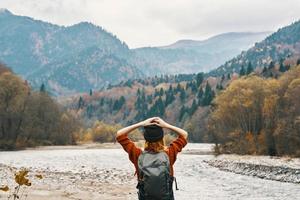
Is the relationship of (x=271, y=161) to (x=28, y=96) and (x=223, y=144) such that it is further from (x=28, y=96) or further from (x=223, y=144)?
(x=28, y=96)

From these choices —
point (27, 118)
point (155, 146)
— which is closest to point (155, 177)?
point (155, 146)

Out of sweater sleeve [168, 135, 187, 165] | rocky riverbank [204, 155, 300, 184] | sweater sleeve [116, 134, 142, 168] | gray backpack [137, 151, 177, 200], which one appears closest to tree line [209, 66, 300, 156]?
rocky riverbank [204, 155, 300, 184]

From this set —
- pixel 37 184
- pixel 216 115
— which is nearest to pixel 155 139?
pixel 37 184

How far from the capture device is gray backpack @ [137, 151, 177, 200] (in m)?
6.82

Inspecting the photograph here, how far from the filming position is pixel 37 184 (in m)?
30.7

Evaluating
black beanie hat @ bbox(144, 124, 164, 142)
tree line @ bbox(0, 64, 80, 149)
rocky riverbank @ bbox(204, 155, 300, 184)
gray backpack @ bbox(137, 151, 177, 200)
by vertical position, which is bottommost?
rocky riverbank @ bbox(204, 155, 300, 184)

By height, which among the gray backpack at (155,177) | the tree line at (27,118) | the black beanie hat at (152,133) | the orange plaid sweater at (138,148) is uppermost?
the tree line at (27,118)

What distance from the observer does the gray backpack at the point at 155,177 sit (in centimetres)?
682

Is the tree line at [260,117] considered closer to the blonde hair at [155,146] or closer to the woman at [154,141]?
the woman at [154,141]

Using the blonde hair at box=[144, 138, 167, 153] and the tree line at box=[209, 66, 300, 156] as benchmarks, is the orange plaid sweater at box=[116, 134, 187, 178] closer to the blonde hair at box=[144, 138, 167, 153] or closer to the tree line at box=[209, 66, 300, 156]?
the blonde hair at box=[144, 138, 167, 153]

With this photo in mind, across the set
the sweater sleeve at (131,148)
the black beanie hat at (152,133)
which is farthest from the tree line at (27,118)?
the black beanie hat at (152,133)

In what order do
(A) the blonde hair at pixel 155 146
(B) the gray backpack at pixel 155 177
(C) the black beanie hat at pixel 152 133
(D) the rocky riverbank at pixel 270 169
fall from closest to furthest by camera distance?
(B) the gray backpack at pixel 155 177 → (C) the black beanie hat at pixel 152 133 → (A) the blonde hair at pixel 155 146 → (D) the rocky riverbank at pixel 270 169

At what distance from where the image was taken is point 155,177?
681cm

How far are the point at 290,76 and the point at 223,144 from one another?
16.9 metres
